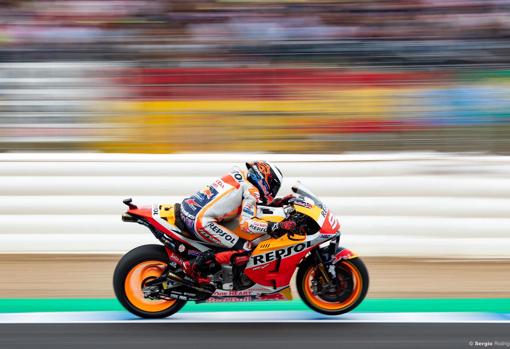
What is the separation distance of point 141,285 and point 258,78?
322 cm

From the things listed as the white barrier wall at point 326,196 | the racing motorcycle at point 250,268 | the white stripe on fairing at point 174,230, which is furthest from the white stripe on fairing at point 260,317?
the white barrier wall at point 326,196

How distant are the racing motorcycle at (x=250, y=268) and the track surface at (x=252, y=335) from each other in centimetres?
22

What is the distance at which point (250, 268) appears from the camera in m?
5.48

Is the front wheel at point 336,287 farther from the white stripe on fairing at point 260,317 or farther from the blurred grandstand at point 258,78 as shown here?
the blurred grandstand at point 258,78

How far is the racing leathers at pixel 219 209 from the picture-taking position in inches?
212

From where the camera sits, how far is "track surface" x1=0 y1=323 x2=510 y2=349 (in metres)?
4.88

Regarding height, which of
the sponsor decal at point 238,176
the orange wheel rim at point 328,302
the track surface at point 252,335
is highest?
the sponsor decal at point 238,176

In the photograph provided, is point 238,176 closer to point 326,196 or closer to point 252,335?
point 252,335

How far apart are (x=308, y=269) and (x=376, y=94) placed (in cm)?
286

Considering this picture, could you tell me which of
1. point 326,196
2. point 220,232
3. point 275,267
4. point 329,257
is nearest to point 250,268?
point 275,267

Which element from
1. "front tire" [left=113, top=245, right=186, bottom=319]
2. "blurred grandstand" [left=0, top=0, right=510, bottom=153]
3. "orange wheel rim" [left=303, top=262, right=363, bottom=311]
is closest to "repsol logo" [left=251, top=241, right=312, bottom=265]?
"orange wheel rim" [left=303, top=262, right=363, bottom=311]

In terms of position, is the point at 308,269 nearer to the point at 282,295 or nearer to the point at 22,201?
the point at 282,295

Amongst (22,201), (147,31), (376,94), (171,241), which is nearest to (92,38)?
(147,31)

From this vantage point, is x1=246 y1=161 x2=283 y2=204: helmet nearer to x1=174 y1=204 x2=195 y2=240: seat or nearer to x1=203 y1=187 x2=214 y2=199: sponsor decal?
x1=203 y1=187 x2=214 y2=199: sponsor decal
